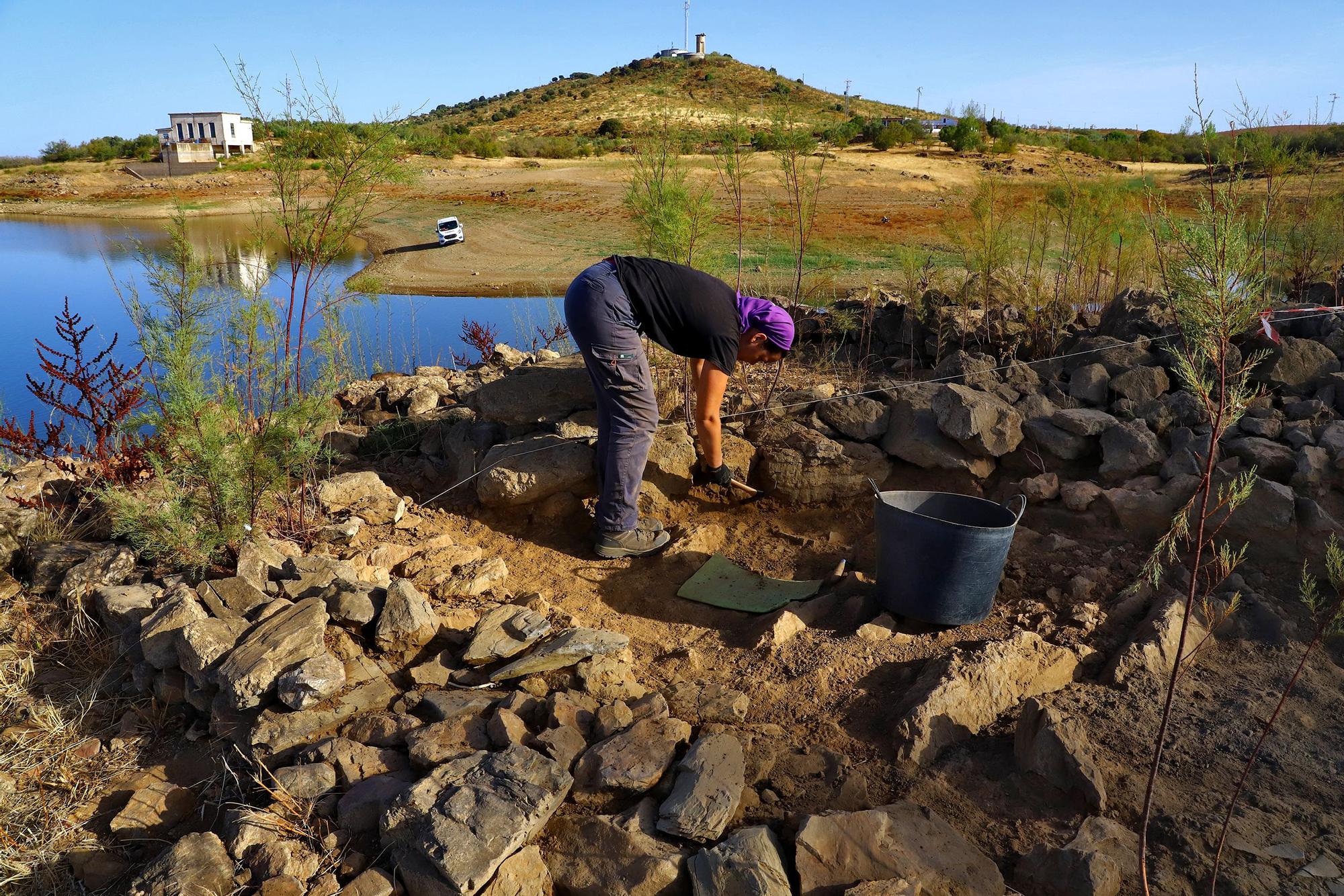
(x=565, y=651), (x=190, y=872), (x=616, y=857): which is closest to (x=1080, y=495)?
(x=565, y=651)

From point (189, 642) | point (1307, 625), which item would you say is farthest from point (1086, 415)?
point (189, 642)

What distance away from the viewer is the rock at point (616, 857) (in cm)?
235

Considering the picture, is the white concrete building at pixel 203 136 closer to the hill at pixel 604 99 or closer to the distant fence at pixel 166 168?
the distant fence at pixel 166 168

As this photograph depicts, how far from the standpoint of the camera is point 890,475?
5.09 m

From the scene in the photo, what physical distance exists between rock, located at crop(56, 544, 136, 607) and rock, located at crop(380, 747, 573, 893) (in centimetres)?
200

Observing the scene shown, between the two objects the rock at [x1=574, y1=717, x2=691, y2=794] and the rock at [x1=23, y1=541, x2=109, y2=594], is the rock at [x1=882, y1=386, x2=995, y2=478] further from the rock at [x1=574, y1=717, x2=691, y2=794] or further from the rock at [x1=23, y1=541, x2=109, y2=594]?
the rock at [x1=23, y1=541, x2=109, y2=594]

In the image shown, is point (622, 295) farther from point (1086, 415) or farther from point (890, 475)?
point (1086, 415)

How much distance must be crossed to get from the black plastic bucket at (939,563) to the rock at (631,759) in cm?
125

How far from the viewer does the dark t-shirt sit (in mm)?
4109

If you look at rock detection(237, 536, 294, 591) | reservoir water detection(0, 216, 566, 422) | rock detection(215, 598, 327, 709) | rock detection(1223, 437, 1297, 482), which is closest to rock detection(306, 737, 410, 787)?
rock detection(215, 598, 327, 709)

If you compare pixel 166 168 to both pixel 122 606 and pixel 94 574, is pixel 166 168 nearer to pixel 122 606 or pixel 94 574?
pixel 94 574

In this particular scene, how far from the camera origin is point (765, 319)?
434 cm

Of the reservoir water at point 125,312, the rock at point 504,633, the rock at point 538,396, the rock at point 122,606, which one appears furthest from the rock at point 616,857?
the reservoir water at point 125,312

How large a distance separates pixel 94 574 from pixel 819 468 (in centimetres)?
360
